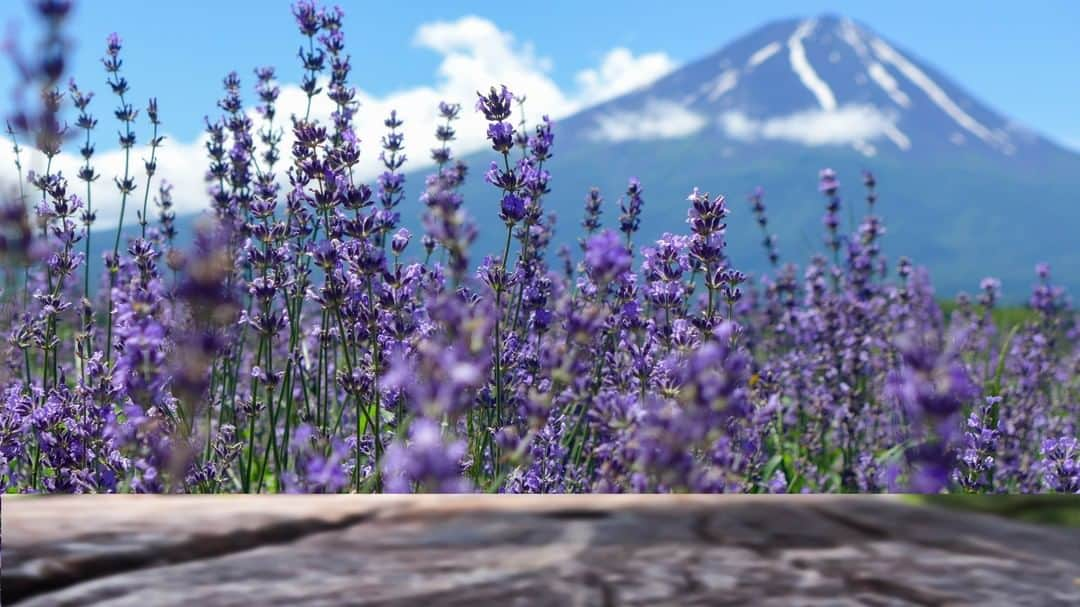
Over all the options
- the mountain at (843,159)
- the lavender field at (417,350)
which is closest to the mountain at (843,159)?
the mountain at (843,159)

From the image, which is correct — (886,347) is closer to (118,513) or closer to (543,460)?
(543,460)

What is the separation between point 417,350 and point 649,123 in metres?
129

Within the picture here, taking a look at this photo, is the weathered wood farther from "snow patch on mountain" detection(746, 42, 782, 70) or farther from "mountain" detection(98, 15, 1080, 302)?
"snow patch on mountain" detection(746, 42, 782, 70)

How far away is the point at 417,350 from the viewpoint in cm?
149

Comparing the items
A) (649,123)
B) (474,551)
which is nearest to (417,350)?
(474,551)

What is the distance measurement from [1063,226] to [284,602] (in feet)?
443

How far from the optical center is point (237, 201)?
93.1 inches

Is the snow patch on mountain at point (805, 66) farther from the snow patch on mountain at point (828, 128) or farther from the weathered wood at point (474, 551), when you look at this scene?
the weathered wood at point (474, 551)

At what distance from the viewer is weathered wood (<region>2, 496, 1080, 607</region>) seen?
3.66 feet

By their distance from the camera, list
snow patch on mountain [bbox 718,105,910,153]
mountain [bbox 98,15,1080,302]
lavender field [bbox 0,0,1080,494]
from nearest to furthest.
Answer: lavender field [bbox 0,0,1080,494] → mountain [bbox 98,15,1080,302] → snow patch on mountain [bbox 718,105,910,153]

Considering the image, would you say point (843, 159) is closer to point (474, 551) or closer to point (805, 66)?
point (805, 66)

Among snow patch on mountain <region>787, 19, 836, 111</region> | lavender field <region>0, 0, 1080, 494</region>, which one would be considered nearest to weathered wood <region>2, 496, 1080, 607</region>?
lavender field <region>0, 0, 1080, 494</region>

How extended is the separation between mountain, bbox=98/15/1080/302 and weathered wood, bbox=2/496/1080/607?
9194 cm

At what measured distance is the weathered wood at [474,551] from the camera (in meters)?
1.12
